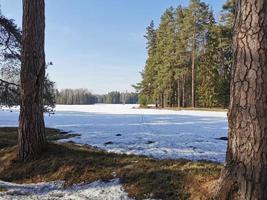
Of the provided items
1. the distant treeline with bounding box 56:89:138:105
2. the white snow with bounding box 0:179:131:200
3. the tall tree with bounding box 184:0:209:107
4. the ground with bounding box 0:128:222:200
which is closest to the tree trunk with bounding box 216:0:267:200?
the ground with bounding box 0:128:222:200

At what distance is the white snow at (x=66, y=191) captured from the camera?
6836 mm

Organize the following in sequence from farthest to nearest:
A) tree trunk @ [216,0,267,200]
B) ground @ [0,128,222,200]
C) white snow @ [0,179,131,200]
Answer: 1. white snow @ [0,179,131,200]
2. ground @ [0,128,222,200]
3. tree trunk @ [216,0,267,200]

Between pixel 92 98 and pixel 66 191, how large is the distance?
158 m

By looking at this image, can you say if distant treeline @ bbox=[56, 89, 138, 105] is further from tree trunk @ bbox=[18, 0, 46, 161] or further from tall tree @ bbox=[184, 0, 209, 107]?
tree trunk @ bbox=[18, 0, 46, 161]

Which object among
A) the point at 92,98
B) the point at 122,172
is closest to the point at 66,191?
the point at 122,172

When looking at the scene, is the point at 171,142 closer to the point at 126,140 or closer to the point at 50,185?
the point at 126,140

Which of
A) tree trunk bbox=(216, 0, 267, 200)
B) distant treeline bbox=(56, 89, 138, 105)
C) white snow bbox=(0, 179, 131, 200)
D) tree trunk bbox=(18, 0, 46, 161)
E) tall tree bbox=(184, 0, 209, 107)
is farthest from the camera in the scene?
distant treeline bbox=(56, 89, 138, 105)

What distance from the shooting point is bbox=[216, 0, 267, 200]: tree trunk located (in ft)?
17.3

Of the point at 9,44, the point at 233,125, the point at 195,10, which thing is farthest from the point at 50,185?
the point at 195,10

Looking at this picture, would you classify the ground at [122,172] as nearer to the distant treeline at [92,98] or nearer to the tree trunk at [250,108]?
the tree trunk at [250,108]

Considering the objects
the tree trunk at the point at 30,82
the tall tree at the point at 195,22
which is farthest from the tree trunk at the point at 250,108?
the tall tree at the point at 195,22

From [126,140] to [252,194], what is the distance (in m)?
10.3

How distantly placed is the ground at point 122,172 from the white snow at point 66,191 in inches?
6.5

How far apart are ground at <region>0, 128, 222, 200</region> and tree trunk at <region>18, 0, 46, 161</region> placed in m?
0.42
